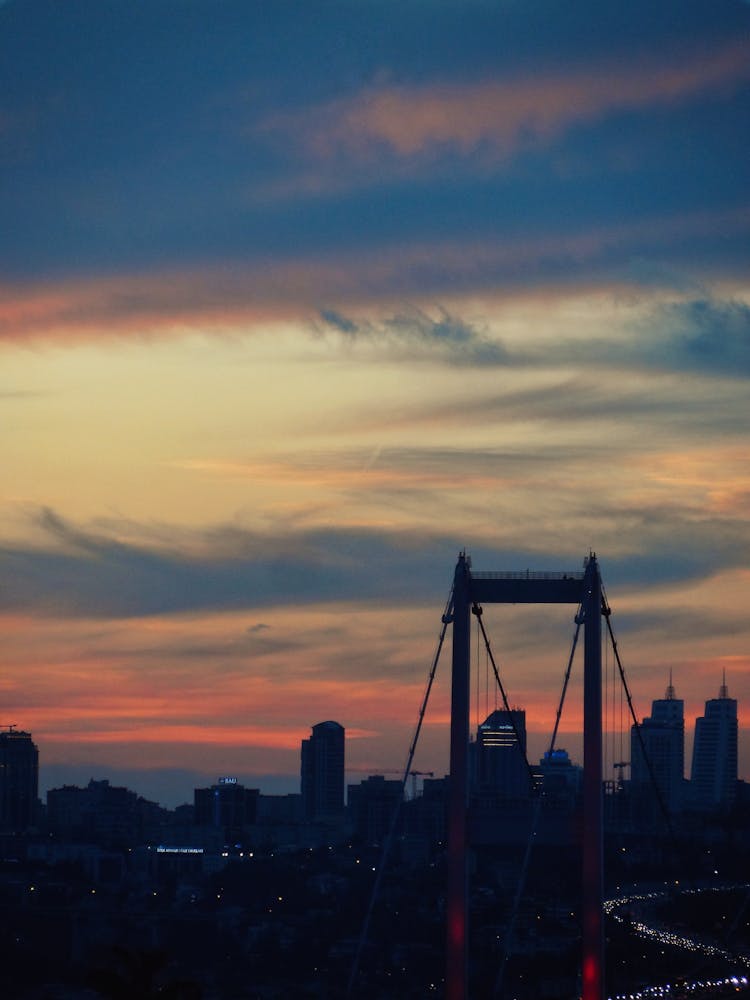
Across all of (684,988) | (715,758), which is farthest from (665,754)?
(684,988)

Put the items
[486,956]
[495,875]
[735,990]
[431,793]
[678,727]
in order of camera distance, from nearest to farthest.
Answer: [735,990] → [486,956] → [495,875] → [431,793] → [678,727]

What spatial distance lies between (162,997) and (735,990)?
29.2 metres

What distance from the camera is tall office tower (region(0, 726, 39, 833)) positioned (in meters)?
134

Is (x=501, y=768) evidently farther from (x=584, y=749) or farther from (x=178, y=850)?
(x=584, y=749)

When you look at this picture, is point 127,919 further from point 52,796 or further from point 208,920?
point 52,796

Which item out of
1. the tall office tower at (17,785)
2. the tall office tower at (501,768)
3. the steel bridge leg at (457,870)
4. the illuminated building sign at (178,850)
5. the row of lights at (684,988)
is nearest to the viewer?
the steel bridge leg at (457,870)

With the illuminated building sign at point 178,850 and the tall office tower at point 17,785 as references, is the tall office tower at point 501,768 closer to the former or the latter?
the illuminated building sign at point 178,850

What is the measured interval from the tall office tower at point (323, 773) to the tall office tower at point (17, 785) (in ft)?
56.3

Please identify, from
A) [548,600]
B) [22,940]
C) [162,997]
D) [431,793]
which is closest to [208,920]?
[22,940]

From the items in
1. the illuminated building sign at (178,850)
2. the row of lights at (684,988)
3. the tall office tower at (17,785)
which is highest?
the tall office tower at (17,785)

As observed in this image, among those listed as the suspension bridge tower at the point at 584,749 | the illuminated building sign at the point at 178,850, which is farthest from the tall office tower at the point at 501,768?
the suspension bridge tower at the point at 584,749

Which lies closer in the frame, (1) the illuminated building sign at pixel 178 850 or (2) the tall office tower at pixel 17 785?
(1) the illuminated building sign at pixel 178 850

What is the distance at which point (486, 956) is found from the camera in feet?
208

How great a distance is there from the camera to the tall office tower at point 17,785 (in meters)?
134
